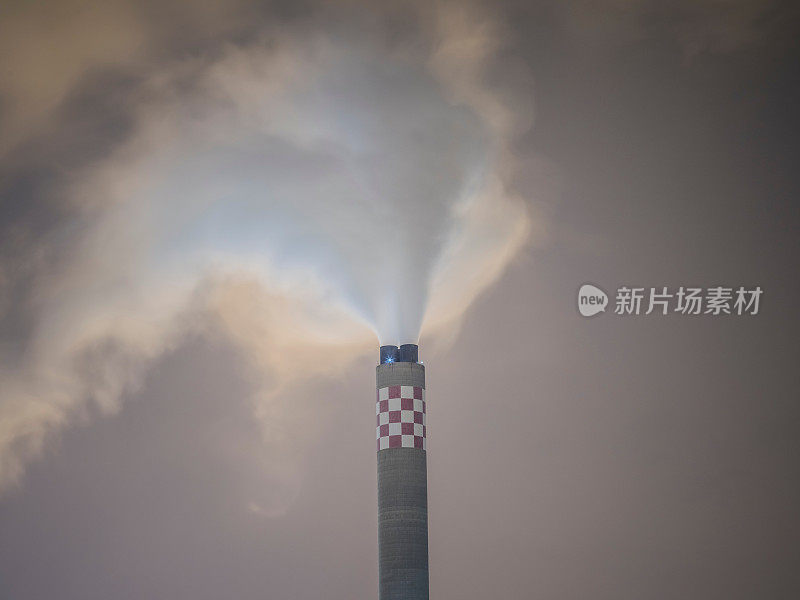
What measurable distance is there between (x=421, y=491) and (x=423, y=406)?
1.86 meters

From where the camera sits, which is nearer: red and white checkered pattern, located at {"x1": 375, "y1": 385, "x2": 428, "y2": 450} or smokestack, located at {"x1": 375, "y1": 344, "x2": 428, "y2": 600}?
smokestack, located at {"x1": 375, "y1": 344, "x2": 428, "y2": 600}

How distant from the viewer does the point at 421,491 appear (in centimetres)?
2469

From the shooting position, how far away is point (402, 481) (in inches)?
964

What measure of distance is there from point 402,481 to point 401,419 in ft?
4.32

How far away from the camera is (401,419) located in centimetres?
2483

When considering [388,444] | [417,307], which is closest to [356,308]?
[417,307]

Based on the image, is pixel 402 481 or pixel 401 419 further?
pixel 401 419

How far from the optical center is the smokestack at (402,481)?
955 inches

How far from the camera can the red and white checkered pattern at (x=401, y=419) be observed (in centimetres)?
2472

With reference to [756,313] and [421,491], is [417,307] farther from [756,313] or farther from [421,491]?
[756,313]

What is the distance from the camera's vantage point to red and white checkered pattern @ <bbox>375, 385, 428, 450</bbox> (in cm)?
2472

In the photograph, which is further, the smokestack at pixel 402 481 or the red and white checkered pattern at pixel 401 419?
the red and white checkered pattern at pixel 401 419

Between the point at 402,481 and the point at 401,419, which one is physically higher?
the point at 401,419

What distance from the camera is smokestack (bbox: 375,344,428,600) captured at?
24.3 m
